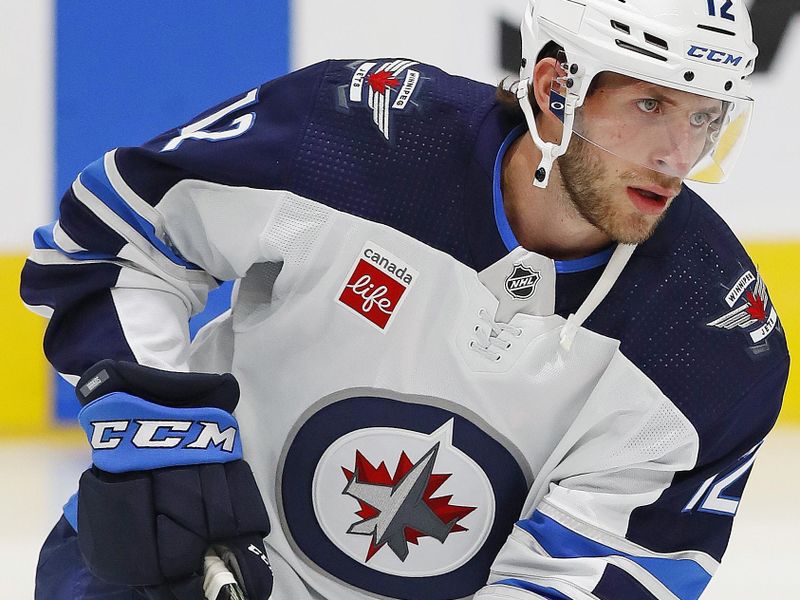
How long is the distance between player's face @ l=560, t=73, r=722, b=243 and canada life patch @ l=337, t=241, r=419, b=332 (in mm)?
240

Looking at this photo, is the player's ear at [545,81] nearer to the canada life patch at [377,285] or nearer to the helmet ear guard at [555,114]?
the helmet ear guard at [555,114]

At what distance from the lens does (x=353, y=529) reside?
6.14ft

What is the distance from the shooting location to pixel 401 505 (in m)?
1.85

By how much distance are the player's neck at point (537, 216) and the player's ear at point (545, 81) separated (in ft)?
0.15

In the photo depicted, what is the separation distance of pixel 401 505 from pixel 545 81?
0.58 meters

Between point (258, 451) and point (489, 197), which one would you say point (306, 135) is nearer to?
point (489, 197)

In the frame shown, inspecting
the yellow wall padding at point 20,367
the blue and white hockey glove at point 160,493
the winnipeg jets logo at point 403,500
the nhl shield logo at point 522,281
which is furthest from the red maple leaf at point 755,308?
the yellow wall padding at point 20,367

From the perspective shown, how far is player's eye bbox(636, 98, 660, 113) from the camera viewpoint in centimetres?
167

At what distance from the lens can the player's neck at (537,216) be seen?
175 centimetres

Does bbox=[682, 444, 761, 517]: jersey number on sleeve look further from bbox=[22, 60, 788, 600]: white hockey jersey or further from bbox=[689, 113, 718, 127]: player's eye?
bbox=[689, 113, 718, 127]: player's eye

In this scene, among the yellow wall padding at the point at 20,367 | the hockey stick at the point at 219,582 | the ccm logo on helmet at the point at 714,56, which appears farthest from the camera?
the yellow wall padding at the point at 20,367

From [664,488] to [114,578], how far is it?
691 millimetres

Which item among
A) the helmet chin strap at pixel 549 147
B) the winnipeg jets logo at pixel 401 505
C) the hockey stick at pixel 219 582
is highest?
the helmet chin strap at pixel 549 147

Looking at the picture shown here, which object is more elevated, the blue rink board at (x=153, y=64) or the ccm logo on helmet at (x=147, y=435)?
the ccm logo on helmet at (x=147, y=435)
